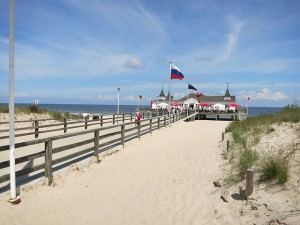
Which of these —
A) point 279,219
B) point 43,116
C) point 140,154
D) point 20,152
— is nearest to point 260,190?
point 279,219

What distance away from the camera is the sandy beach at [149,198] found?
5160 mm

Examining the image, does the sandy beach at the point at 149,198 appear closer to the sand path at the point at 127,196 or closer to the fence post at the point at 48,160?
the sand path at the point at 127,196

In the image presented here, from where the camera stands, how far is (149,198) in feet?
21.5

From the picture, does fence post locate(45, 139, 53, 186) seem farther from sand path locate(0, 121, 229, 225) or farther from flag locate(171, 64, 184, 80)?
flag locate(171, 64, 184, 80)

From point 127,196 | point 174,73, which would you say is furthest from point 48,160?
point 174,73

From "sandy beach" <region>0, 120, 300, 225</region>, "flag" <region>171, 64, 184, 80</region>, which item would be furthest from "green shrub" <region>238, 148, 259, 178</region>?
"flag" <region>171, 64, 184, 80</region>

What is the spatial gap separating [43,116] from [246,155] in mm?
20663

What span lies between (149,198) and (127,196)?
49 centimetres

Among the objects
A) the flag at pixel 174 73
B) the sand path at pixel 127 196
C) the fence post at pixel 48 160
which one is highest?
the flag at pixel 174 73

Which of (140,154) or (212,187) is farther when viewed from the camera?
(140,154)

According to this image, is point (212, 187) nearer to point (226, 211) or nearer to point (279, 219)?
point (226, 211)

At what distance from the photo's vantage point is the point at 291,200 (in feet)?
16.3

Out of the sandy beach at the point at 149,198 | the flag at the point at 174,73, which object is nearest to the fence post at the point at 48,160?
the sandy beach at the point at 149,198

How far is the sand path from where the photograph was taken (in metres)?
5.43
